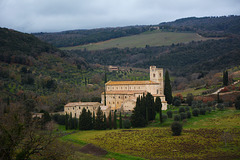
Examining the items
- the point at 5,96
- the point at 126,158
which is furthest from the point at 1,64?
the point at 126,158

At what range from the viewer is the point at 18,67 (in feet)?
301

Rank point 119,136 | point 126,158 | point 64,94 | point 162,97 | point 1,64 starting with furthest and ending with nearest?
point 1,64 < point 64,94 < point 162,97 < point 119,136 < point 126,158

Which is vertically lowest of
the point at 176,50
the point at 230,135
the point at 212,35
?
the point at 230,135

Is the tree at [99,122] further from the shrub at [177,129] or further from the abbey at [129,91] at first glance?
the shrub at [177,129]

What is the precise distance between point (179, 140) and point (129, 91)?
2691 centimetres

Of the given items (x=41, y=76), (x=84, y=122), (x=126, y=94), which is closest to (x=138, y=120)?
(x=84, y=122)

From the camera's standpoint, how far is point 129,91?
64.2m

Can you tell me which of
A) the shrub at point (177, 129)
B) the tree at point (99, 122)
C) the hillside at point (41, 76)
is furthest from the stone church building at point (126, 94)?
the shrub at point (177, 129)

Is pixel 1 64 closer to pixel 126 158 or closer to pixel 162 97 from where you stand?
pixel 162 97

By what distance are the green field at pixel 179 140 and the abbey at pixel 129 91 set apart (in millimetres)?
11655

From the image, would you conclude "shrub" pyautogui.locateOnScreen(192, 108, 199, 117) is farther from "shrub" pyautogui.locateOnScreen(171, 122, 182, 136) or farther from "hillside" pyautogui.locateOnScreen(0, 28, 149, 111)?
"hillside" pyautogui.locateOnScreen(0, 28, 149, 111)

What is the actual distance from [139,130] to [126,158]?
12.1 meters

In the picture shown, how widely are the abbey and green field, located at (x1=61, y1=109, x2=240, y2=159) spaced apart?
11655mm

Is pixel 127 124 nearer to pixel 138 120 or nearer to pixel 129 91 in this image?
pixel 138 120
